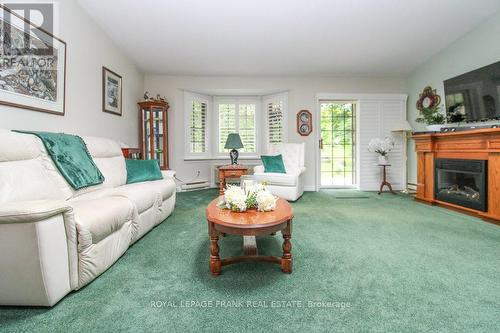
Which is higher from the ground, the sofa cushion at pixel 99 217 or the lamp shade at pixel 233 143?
the lamp shade at pixel 233 143

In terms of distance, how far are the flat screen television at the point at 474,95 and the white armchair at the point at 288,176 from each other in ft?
7.52

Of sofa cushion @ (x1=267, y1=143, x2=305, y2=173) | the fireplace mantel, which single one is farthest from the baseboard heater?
the fireplace mantel

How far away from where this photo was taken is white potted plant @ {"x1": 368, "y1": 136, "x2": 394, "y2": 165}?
4551 mm

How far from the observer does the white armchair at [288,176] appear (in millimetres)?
3865

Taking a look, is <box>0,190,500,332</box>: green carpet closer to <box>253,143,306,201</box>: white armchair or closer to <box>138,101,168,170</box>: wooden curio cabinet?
<box>253,143,306,201</box>: white armchair

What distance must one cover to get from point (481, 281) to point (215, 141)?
467 centimetres

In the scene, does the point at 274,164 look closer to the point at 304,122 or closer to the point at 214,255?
the point at 304,122

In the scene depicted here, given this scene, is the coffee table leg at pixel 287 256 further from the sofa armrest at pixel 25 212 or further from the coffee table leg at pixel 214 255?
the sofa armrest at pixel 25 212

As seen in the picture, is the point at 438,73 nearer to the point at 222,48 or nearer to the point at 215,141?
the point at 222,48

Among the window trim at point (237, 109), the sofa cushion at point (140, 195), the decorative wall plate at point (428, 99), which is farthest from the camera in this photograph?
the window trim at point (237, 109)

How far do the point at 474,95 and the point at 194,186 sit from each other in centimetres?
471

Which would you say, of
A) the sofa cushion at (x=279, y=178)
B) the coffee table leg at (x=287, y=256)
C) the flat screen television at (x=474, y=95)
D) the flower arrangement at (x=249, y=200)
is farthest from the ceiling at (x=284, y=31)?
the coffee table leg at (x=287, y=256)

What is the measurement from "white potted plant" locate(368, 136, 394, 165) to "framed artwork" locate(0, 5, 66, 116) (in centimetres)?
478

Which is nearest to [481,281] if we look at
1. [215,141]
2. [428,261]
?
[428,261]
